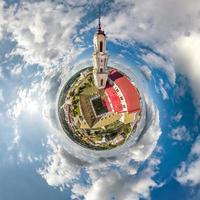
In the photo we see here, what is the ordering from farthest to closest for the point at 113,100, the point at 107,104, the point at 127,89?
the point at 107,104, the point at 113,100, the point at 127,89

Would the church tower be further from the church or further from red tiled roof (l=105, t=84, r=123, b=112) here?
red tiled roof (l=105, t=84, r=123, b=112)

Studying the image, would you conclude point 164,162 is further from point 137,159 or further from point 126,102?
point 126,102

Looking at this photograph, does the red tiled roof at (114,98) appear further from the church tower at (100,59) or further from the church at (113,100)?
the church tower at (100,59)

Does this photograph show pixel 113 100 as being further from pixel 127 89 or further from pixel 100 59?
pixel 100 59

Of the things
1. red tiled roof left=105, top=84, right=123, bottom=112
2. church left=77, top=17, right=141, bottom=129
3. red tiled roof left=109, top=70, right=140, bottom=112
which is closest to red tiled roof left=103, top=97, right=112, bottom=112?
church left=77, top=17, right=141, bottom=129

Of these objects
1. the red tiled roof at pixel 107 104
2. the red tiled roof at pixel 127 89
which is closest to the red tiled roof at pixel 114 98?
the red tiled roof at pixel 107 104

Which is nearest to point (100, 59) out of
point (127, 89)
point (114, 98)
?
point (127, 89)

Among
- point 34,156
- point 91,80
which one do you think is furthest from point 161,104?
point 34,156
